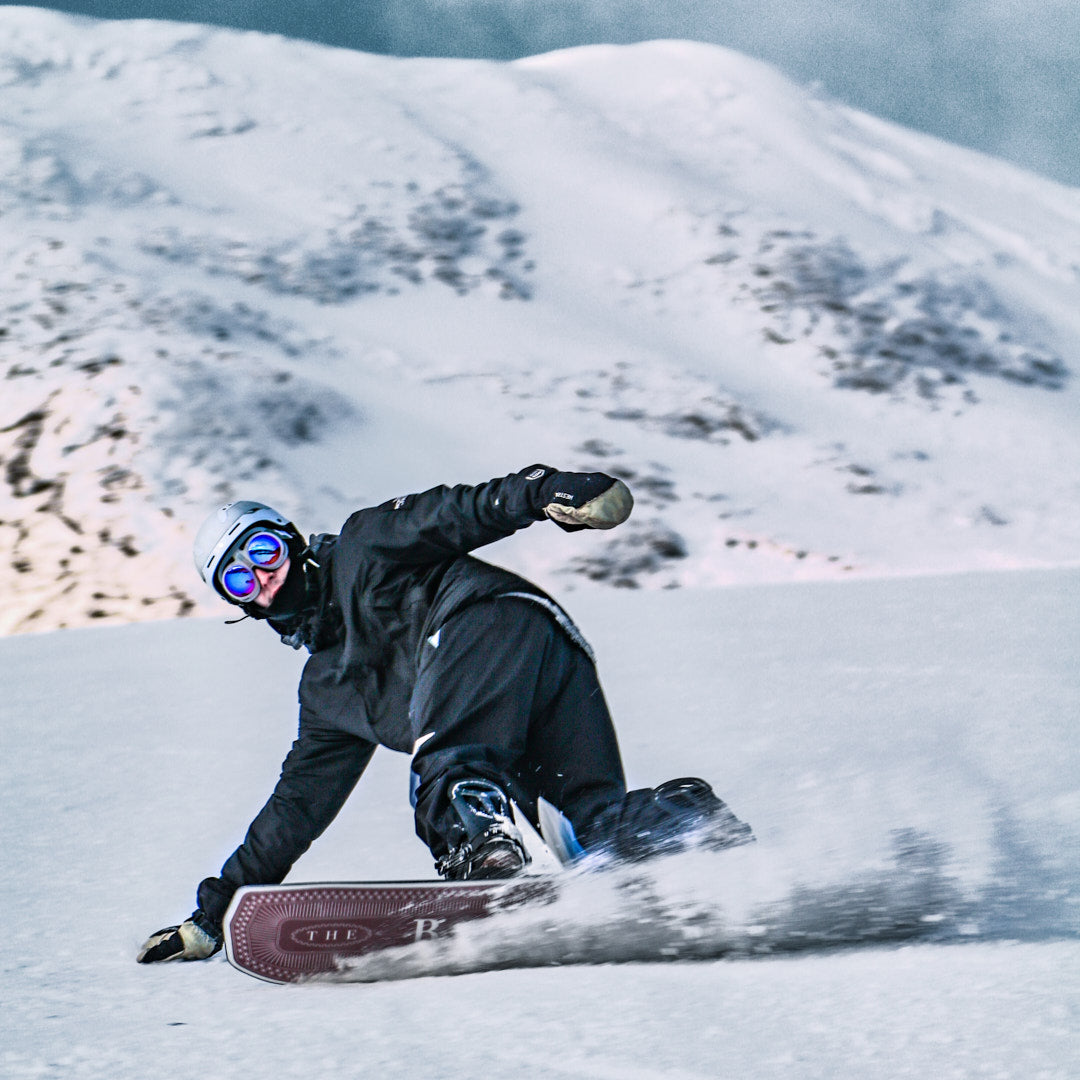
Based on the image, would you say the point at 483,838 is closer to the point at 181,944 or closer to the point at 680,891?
the point at 680,891

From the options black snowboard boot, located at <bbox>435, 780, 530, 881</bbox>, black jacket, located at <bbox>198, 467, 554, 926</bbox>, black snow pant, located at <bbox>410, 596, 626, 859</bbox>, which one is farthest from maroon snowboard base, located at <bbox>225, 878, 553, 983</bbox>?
black jacket, located at <bbox>198, 467, 554, 926</bbox>

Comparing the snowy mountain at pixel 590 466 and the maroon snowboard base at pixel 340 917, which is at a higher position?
the maroon snowboard base at pixel 340 917

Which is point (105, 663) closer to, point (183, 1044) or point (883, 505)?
point (183, 1044)

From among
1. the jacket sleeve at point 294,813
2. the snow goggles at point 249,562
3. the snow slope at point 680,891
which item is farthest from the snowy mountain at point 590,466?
the snow goggles at point 249,562

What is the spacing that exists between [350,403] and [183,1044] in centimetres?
1614

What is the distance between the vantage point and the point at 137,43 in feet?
107

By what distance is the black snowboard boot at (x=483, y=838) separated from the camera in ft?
7.20

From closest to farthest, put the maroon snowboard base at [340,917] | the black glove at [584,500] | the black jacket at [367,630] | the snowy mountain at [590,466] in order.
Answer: the snowy mountain at [590,466] < the maroon snowboard base at [340,917] < the black glove at [584,500] < the black jacket at [367,630]

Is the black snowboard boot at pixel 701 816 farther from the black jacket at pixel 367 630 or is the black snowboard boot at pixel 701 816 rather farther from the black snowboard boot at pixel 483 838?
the black jacket at pixel 367 630

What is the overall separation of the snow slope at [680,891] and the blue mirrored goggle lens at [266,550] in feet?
2.78

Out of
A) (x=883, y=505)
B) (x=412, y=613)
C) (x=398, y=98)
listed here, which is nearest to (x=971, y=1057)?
(x=412, y=613)

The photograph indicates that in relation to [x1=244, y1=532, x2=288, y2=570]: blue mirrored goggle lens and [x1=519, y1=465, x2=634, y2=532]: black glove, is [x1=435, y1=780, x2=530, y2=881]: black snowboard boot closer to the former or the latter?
[x1=519, y1=465, x2=634, y2=532]: black glove

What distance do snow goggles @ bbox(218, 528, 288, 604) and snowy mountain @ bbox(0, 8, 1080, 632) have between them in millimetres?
10438

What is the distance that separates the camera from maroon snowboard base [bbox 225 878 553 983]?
6.99ft
